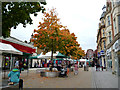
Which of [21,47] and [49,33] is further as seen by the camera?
[21,47]

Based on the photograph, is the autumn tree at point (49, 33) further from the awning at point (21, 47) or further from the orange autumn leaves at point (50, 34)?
the awning at point (21, 47)

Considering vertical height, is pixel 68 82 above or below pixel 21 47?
below

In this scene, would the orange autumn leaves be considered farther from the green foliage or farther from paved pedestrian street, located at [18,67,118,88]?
the green foliage

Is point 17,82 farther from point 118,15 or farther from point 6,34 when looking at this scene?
point 118,15

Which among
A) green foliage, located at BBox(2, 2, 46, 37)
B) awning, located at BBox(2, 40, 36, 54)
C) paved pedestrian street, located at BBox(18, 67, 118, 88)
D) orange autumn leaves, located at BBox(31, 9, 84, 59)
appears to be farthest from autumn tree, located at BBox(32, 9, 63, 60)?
awning, located at BBox(2, 40, 36, 54)

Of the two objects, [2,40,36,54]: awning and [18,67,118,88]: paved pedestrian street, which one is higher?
[2,40,36,54]: awning

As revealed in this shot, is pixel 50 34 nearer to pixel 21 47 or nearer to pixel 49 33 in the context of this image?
pixel 49 33

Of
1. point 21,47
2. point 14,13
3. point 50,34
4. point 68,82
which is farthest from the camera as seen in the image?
point 21,47

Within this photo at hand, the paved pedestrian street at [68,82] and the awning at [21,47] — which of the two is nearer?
the paved pedestrian street at [68,82]

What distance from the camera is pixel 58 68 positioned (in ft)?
53.8

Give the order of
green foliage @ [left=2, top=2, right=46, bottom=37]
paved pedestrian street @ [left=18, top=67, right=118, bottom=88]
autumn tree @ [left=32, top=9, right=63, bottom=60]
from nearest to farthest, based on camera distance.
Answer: green foliage @ [left=2, top=2, right=46, bottom=37], paved pedestrian street @ [left=18, top=67, right=118, bottom=88], autumn tree @ [left=32, top=9, right=63, bottom=60]

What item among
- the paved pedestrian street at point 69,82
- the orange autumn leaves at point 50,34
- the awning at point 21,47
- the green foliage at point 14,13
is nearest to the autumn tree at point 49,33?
the orange autumn leaves at point 50,34

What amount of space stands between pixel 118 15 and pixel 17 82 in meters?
13.4

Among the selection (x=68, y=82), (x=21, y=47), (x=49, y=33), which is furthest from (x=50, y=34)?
(x=21, y=47)
